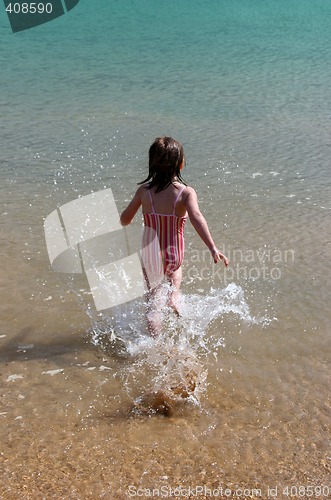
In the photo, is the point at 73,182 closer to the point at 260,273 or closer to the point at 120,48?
the point at 260,273

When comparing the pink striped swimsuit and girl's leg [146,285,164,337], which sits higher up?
the pink striped swimsuit

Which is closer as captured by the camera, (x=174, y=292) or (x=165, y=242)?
(x=165, y=242)

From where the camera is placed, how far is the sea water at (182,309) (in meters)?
3.61

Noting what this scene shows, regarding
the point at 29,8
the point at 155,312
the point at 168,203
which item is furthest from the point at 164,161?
the point at 29,8

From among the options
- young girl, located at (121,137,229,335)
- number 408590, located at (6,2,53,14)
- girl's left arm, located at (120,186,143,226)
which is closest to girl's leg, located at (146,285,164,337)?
young girl, located at (121,137,229,335)

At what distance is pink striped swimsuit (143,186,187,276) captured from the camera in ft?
14.3

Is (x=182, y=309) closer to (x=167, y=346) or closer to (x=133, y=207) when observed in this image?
(x=167, y=346)

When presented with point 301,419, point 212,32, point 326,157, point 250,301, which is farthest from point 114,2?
point 301,419

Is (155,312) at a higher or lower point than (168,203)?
lower

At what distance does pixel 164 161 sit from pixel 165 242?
50 cm

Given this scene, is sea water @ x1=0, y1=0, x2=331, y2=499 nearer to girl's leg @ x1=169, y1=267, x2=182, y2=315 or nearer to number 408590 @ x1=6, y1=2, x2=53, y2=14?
girl's leg @ x1=169, y1=267, x2=182, y2=315

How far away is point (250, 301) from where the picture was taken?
206 inches

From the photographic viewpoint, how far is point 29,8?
707 inches

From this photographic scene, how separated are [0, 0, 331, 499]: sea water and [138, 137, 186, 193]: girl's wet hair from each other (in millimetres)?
857
